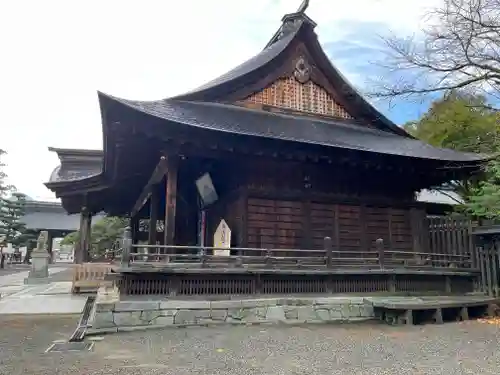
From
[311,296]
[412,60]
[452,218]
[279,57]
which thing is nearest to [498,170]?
[452,218]

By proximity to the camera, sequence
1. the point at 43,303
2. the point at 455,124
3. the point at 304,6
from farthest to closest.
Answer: the point at 455,124, the point at 304,6, the point at 43,303

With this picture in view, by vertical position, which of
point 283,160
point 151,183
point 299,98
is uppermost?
point 299,98

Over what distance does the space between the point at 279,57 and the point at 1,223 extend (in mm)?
36528

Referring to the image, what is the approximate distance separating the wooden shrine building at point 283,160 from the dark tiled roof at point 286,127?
48 mm

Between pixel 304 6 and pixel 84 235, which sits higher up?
pixel 304 6

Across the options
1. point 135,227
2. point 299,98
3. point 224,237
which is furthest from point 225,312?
point 135,227

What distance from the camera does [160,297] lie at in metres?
7.65

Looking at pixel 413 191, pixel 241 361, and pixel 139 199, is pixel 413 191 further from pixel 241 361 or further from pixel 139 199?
pixel 139 199

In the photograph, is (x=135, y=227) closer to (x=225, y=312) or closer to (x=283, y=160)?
(x=283, y=160)

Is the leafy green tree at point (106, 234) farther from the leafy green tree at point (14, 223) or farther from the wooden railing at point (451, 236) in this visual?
the wooden railing at point (451, 236)

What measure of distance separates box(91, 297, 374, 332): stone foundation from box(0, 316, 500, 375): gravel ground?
1.03 ft

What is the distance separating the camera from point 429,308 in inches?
320

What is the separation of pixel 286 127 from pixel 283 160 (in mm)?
958

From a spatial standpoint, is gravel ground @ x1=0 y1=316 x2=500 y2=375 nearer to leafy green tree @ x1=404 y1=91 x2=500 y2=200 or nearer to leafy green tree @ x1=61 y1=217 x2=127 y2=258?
leafy green tree @ x1=404 y1=91 x2=500 y2=200
